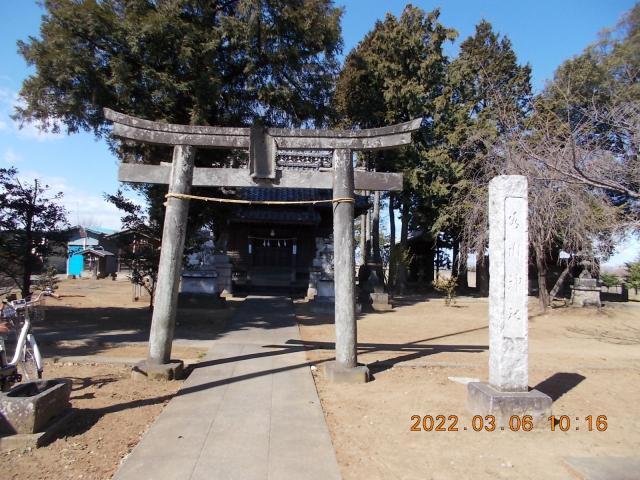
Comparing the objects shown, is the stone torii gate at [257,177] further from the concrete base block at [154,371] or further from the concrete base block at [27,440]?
the concrete base block at [27,440]

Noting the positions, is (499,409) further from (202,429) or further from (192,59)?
(192,59)

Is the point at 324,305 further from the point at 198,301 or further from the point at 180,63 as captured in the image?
the point at 180,63

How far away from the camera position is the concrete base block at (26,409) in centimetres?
400

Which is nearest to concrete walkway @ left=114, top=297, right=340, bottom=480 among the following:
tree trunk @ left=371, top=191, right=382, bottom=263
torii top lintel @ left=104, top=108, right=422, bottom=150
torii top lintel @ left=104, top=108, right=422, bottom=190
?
torii top lintel @ left=104, top=108, right=422, bottom=190

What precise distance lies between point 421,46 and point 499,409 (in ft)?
77.6

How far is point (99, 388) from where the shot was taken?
589 centimetres

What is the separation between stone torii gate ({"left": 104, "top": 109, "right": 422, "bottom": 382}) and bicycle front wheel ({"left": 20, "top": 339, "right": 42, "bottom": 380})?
138 cm

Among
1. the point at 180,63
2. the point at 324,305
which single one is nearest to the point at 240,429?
the point at 180,63

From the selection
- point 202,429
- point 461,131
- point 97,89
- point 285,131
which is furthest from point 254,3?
point 461,131

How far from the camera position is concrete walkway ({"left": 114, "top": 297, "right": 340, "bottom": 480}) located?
3.65 m

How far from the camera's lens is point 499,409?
491 centimetres

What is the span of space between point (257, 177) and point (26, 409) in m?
3.95

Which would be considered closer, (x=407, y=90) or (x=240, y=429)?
(x=240, y=429)

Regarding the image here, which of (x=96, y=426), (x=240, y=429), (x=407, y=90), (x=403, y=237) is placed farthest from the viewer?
(x=403, y=237)
